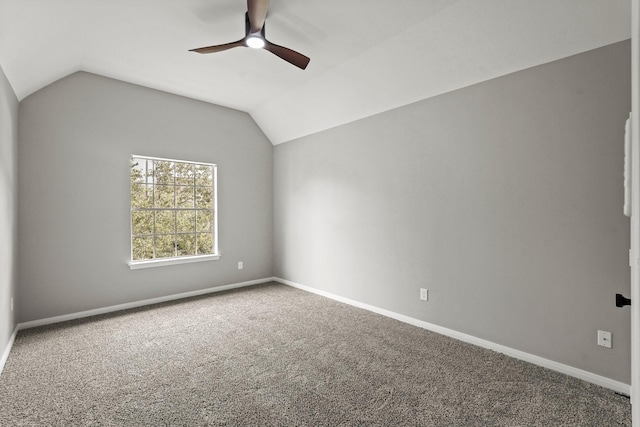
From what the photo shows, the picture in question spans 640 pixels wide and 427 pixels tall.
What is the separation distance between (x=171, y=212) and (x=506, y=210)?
4046 mm

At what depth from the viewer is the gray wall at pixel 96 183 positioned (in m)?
3.31

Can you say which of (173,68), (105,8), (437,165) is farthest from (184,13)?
(437,165)

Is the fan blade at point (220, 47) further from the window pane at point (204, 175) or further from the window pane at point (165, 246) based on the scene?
the window pane at point (165, 246)

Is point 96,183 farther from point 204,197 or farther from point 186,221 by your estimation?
point 204,197

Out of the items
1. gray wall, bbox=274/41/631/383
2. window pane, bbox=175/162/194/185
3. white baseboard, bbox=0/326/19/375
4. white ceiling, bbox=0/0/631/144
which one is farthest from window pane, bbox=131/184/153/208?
gray wall, bbox=274/41/631/383

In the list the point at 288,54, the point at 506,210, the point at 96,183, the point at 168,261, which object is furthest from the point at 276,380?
the point at 96,183

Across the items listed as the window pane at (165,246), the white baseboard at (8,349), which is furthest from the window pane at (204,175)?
the white baseboard at (8,349)

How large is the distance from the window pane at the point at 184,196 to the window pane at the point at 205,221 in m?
0.19

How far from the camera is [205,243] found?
478 cm

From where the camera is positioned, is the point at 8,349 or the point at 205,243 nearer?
the point at 8,349

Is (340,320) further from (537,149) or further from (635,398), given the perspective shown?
(635,398)

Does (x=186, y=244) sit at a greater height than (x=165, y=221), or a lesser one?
lesser

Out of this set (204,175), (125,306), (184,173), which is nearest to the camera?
(125,306)

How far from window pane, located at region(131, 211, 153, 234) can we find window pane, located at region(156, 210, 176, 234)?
9cm
